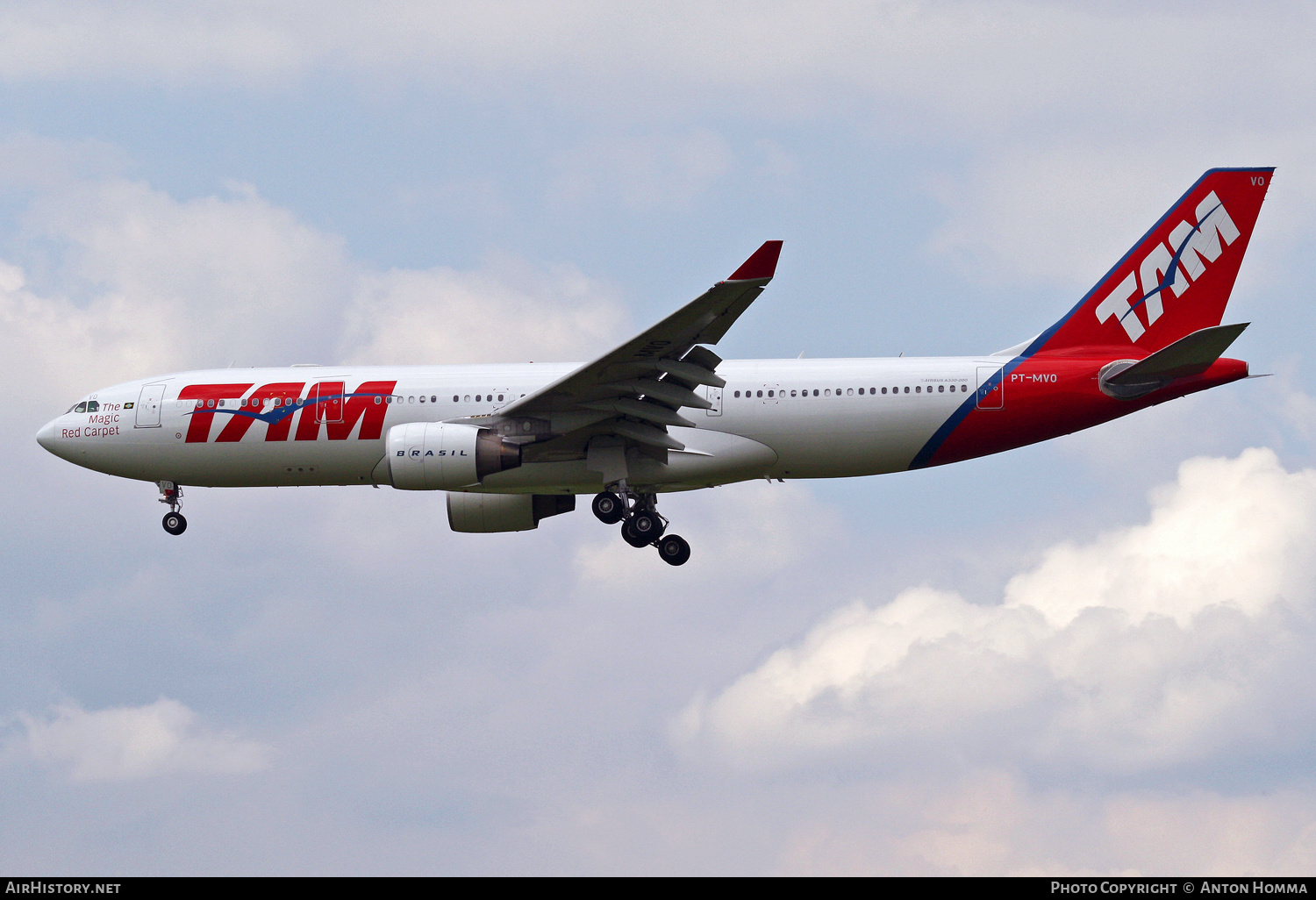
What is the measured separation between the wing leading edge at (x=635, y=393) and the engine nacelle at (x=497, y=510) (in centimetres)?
297

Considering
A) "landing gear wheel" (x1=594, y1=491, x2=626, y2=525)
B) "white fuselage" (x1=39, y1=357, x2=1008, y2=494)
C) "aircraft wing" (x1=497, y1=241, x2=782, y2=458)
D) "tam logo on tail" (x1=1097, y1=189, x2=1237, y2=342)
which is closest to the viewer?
"aircraft wing" (x1=497, y1=241, x2=782, y2=458)

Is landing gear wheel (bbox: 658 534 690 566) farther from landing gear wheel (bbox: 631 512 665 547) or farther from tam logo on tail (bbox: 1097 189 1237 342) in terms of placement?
tam logo on tail (bbox: 1097 189 1237 342)

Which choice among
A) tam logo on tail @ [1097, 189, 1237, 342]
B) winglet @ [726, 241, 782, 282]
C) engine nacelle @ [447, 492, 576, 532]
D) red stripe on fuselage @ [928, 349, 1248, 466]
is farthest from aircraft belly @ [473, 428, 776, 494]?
Answer: tam logo on tail @ [1097, 189, 1237, 342]

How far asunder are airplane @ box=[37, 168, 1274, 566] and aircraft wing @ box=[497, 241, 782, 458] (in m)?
0.04

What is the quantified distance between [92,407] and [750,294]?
1567cm

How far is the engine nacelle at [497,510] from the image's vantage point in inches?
1292

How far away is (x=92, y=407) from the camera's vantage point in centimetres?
3284

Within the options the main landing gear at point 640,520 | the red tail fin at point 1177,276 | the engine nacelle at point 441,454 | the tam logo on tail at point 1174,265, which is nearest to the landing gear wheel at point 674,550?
the main landing gear at point 640,520

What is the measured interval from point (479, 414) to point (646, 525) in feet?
13.3

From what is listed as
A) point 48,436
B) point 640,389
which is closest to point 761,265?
point 640,389

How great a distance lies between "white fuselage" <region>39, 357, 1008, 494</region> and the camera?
1169 inches

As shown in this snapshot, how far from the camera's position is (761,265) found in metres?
24.7
